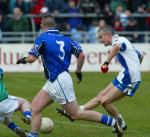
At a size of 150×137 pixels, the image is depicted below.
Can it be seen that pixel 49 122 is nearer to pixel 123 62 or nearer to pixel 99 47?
pixel 123 62

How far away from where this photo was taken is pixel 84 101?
18.0 metres

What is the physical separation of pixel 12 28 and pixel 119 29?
4.24m

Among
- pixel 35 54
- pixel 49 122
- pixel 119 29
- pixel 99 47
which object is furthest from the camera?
pixel 119 29

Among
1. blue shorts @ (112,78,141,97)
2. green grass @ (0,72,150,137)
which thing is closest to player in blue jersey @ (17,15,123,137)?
green grass @ (0,72,150,137)

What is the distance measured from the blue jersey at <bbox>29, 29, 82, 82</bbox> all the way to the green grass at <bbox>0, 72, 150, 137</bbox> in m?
1.71

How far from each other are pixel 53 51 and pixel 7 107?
49.3 inches

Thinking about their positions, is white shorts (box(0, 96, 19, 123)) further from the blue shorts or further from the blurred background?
the blurred background

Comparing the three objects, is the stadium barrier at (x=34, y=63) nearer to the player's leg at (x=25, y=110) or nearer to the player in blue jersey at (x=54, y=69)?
the player's leg at (x=25, y=110)

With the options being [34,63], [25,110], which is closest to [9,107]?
[25,110]

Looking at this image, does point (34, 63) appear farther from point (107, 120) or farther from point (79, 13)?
point (107, 120)

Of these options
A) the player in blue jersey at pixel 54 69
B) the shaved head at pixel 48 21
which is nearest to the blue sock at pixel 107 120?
the player in blue jersey at pixel 54 69

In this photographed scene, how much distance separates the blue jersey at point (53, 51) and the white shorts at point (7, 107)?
2.68 ft

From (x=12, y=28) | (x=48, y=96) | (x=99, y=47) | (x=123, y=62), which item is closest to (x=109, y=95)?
(x=123, y=62)

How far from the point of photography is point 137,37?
2922 cm
